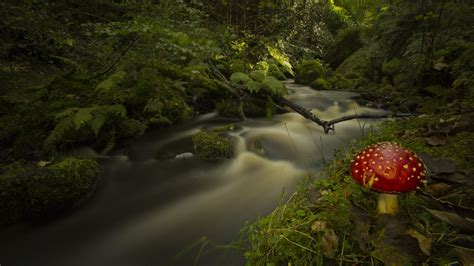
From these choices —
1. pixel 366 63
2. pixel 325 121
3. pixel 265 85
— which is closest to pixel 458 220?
pixel 325 121

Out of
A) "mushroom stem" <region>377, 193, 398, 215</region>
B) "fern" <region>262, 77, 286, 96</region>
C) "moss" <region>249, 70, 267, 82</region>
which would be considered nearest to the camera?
"mushroom stem" <region>377, 193, 398, 215</region>

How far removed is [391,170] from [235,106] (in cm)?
547

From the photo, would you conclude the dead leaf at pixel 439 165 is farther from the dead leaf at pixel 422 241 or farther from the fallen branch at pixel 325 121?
the fallen branch at pixel 325 121

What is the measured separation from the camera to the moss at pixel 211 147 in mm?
4559

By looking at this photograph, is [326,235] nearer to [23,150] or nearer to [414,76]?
[23,150]

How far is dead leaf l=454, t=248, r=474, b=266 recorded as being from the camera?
4.42 ft

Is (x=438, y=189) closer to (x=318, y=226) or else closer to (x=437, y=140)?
(x=318, y=226)

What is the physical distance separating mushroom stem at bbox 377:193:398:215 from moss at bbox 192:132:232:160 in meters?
3.01

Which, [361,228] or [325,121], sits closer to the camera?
[361,228]

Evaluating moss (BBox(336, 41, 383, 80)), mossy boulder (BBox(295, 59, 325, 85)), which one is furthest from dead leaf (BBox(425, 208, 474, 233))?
mossy boulder (BBox(295, 59, 325, 85))

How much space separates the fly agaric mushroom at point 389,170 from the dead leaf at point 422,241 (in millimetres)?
218

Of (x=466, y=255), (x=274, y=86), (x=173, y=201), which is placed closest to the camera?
(x=466, y=255)

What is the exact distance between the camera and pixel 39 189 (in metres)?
3.03

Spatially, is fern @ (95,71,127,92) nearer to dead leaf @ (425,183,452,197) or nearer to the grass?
Result: the grass
